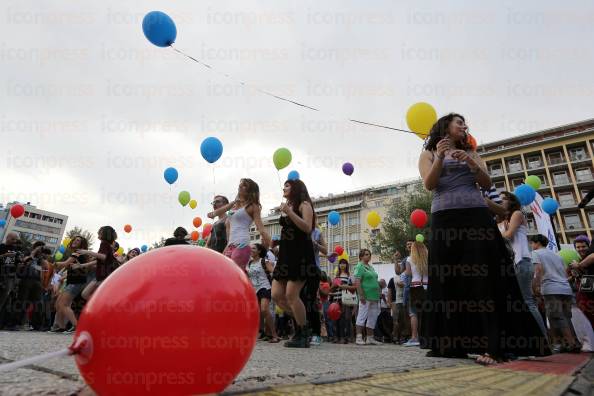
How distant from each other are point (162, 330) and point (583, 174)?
61389mm

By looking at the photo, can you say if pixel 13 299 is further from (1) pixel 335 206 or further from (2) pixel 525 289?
(1) pixel 335 206

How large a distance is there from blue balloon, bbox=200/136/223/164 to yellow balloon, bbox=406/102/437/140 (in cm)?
341

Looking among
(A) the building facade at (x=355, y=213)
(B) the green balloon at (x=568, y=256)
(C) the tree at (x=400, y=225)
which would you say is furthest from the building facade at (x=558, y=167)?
(B) the green balloon at (x=568, y=256)

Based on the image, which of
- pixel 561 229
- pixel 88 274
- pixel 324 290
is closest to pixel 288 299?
pixel 88 274

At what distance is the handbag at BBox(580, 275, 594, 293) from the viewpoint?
5.21 meters

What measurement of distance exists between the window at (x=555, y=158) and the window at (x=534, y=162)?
125cm

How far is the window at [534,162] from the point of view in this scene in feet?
176

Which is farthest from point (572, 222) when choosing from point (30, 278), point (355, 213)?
point (30, 278)

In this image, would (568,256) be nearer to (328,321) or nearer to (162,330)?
(328,321)

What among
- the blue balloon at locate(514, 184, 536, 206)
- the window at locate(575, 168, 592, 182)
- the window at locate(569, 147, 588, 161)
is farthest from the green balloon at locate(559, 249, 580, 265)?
the window at locate(569, 147, 588, 161)

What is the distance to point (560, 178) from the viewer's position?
52062 mm

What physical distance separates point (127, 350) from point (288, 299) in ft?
11.0

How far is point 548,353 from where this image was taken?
3.06 m

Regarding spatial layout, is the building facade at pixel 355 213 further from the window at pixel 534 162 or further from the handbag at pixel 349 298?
the handbag at pixel 349 298
